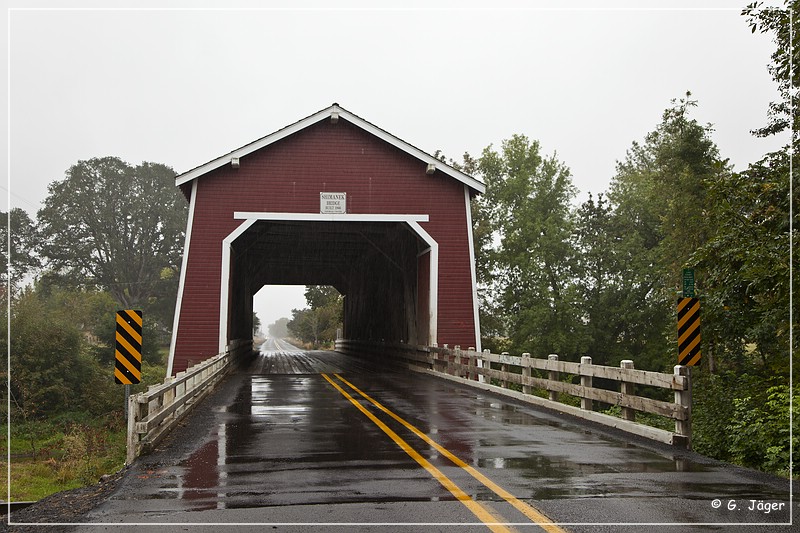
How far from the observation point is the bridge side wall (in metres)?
21.9

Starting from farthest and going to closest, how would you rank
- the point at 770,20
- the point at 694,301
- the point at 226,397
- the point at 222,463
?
the point at 226,397 < the point at 770,20 < the point at 694,301 < the point at 222,463

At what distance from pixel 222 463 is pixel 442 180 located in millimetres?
16708

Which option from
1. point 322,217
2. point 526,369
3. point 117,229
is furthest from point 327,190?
point 117,229

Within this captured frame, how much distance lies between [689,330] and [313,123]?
1551 centimetres

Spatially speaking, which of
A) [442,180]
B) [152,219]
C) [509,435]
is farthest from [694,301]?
[152,219]

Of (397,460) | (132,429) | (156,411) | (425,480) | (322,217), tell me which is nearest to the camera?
(425,480)

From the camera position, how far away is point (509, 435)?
1007 centimetres

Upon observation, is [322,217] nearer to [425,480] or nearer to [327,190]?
[327,190]

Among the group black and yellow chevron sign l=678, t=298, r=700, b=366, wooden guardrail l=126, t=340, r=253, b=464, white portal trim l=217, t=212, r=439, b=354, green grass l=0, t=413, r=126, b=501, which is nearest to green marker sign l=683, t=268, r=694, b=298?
black and yellow chevron sign l=678, t=298, r=700, b=366

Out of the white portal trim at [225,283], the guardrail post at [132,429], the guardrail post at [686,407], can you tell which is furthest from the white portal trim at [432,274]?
the guardrail post at [132,429]

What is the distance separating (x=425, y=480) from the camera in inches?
272

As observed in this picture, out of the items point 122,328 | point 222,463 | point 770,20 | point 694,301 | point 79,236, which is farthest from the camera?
point 79,236

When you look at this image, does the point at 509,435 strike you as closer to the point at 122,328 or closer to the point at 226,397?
the point at 122,328

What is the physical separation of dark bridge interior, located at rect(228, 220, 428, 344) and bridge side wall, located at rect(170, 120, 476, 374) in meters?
1.12
